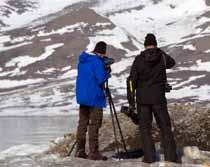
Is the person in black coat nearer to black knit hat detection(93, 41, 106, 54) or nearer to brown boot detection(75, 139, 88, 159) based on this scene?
black knit hat detection(93, 41, 106, 54)

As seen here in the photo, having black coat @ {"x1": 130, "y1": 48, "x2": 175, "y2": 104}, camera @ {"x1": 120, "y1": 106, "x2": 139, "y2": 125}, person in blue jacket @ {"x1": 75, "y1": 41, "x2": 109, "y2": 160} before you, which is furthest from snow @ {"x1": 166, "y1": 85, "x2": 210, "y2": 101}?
black coat @ {"x1": 130, "y1": 48, "x2": 175, "y2": 104}

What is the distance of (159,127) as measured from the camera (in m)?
10.5

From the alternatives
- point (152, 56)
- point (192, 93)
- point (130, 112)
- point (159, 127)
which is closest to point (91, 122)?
point (130, 112)

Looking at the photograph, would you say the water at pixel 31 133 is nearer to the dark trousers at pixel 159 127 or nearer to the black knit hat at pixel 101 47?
the black knit hat at pixel 101 47

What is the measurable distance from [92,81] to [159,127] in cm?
159

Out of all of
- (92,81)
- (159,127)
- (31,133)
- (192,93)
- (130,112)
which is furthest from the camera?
(192,93)

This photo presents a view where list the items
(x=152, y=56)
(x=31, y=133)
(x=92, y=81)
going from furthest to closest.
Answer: (x=31, y=133) < (x=92, y=81) < (x=152, y=56)

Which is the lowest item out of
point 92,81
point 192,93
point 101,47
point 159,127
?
point 192,93

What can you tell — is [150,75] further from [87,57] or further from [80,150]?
[80,150]

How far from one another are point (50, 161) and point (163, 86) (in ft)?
8.46

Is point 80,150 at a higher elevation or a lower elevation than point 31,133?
higher

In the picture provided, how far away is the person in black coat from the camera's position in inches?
409

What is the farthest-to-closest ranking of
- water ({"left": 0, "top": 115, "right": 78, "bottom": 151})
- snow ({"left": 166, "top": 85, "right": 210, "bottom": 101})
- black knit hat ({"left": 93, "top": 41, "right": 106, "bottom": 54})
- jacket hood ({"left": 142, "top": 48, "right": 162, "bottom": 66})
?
snow ({"left": 166, "top": 85, "right": 210, "bottom": 101}), water ({"left": 0, "top": 115, "right": 78, "bottom": 151}), black knit hat ({"left": 93, "top": 41, "right": 106, "bottom": 54}), jacket hood ({"left": 142, "top": 48, "right": 162, "bottom": 66})

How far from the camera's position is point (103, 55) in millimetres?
11133
